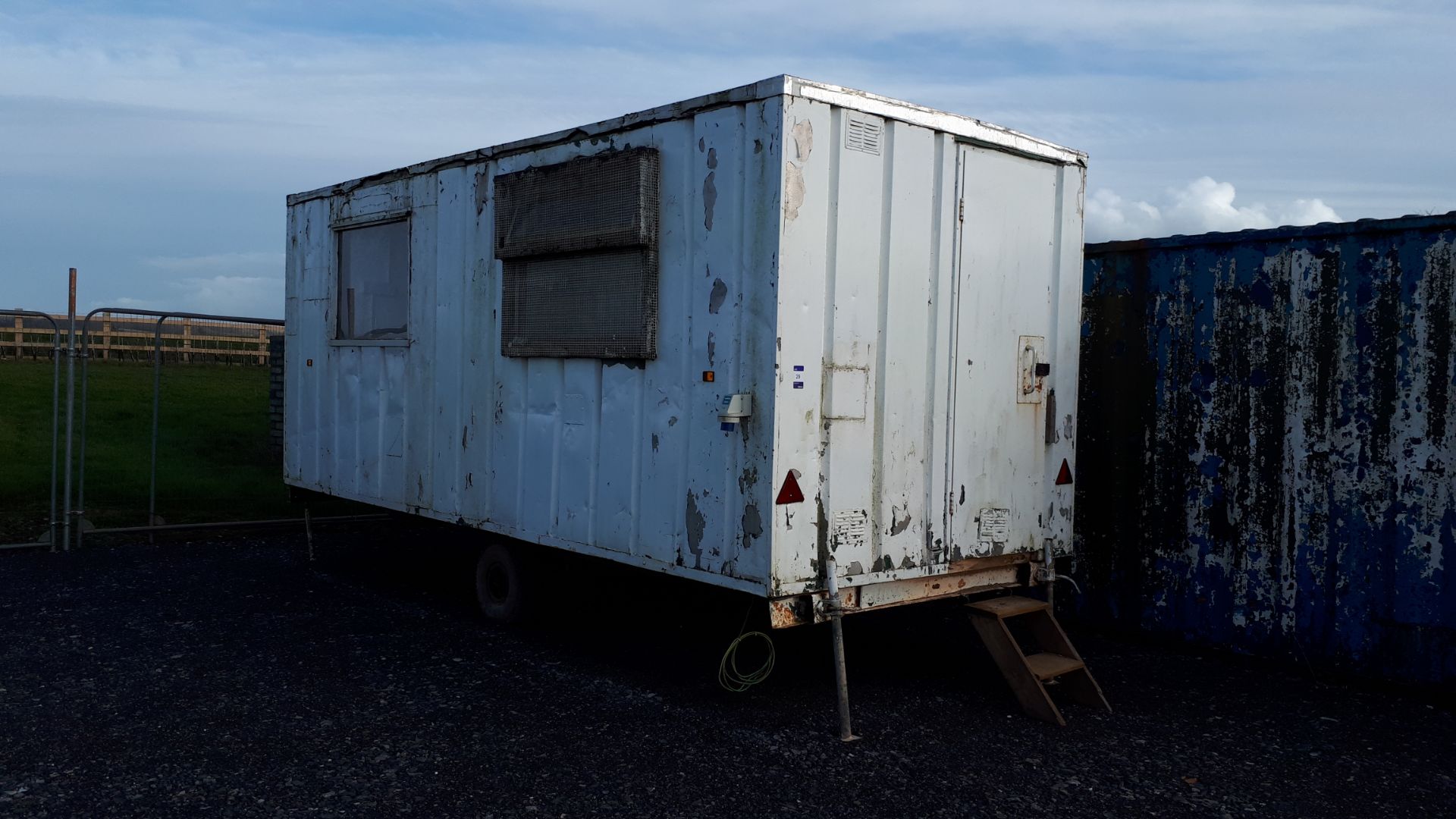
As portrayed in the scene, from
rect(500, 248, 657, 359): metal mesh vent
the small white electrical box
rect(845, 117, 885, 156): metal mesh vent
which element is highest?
rect(845, 117, 885, 156): metal mesh vent

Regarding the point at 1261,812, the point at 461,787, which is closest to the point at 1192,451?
the point at 1261,812

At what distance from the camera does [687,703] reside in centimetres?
538

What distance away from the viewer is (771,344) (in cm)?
473

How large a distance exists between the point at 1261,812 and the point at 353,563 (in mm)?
7097

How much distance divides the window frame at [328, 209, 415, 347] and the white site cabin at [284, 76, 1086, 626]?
1.22 feet

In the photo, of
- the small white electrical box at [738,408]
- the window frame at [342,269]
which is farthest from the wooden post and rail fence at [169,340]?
the small white electrical box at [738,408]

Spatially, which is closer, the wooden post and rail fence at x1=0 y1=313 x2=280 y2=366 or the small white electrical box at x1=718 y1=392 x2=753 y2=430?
the small white electrical box at x1=718 y1=392 x2=753 y2=430

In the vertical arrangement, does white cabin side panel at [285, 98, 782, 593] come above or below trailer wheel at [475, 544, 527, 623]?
above

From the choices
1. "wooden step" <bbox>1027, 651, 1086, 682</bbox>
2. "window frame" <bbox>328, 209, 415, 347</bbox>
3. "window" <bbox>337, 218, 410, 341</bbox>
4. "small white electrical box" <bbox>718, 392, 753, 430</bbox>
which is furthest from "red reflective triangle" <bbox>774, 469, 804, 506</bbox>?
"window" <bbox>337, 218, 410, 341</bbox>

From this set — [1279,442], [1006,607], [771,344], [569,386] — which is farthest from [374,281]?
[1279,442]

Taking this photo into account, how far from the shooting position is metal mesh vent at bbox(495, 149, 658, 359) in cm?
537

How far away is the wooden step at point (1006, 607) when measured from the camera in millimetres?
5307

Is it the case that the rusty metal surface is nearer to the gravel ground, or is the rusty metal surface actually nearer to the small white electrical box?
the gravel ground

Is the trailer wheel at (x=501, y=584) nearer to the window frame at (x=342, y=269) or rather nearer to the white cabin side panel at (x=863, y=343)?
the window frame at (x=342, y=269)
